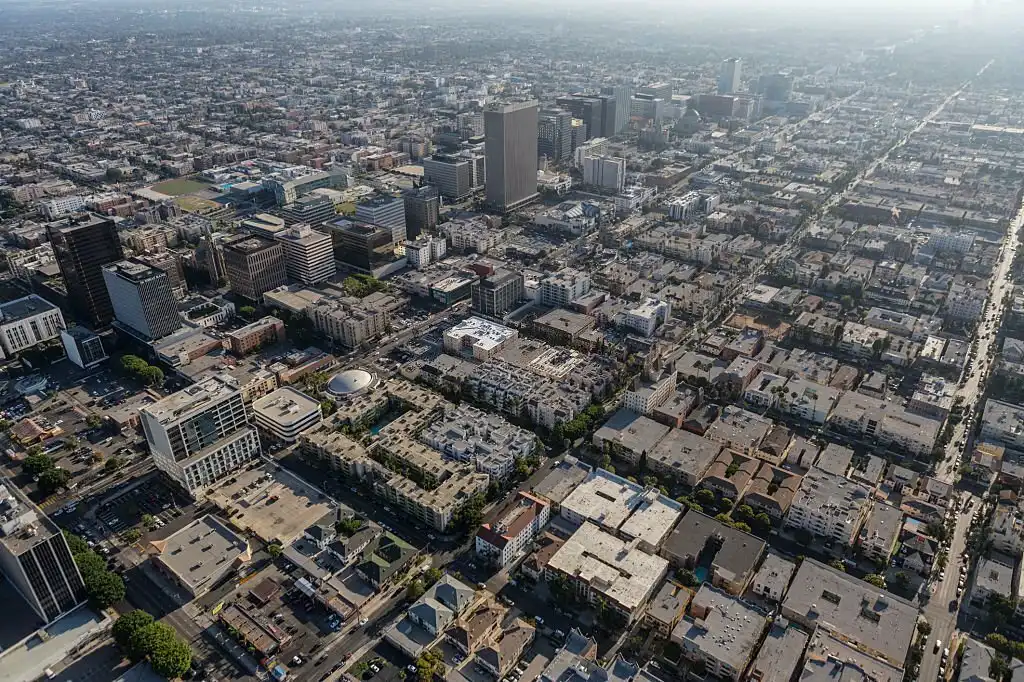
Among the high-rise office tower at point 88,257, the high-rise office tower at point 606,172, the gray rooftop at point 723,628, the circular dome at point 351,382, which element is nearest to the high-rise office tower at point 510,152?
the high-rise office tower at point 606,172

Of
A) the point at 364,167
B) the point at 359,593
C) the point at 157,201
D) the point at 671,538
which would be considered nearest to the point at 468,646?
the point at 359,593

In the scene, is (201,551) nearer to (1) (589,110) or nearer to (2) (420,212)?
(2) (420,212)

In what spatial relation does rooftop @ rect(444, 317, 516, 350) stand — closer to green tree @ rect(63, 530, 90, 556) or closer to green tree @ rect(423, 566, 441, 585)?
green tree @ rect(423, 566, 441, 585)

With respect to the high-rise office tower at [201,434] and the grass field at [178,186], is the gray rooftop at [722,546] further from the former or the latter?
the grass field at [178,186]

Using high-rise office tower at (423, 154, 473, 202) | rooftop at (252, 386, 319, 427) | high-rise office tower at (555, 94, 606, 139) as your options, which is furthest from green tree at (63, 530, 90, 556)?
high-rise office tower at (555, 94, 606, 139)

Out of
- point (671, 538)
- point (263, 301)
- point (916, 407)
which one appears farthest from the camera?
point (263, 301)

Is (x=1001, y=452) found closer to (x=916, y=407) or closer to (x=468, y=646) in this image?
(x=916, y=407)
